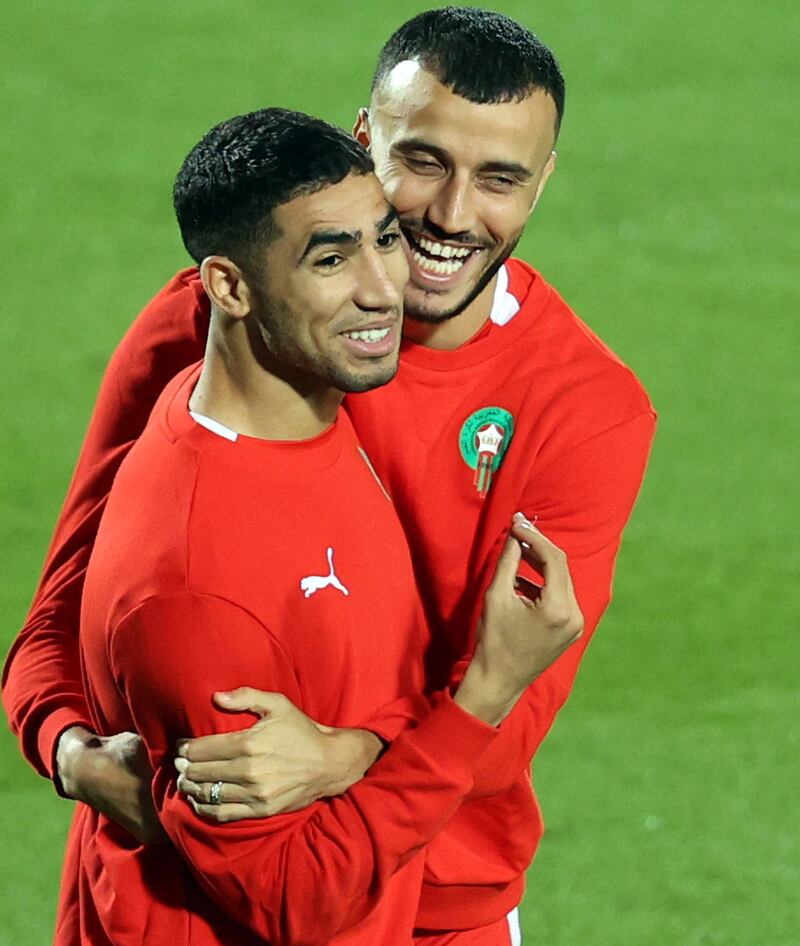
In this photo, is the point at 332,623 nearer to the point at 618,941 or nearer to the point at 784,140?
the point at 618,941

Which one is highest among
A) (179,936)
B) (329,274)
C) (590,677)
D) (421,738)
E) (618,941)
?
(329,274)

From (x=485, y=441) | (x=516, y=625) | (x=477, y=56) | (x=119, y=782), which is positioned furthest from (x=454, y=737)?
(x=477, y=56)

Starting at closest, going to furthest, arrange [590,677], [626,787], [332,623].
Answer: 1. [332,623]
2. [626,787]
3. [590,677]

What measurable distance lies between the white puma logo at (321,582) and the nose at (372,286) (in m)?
0.30

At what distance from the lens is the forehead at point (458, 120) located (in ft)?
8.54

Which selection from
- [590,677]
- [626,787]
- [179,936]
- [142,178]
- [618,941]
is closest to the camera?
[179,936]

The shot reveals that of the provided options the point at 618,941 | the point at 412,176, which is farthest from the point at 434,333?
the point at 618,941

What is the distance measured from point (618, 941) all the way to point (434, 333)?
1732 millimetres

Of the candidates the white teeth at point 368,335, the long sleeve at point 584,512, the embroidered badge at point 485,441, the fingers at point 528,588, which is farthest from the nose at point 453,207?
the fingers at point 528,588

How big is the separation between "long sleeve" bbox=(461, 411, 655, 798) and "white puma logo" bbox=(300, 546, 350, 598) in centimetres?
39

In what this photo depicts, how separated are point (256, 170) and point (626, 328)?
378 centimetres

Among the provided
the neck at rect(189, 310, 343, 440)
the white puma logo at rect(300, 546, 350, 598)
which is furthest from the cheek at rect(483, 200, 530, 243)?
the white puma logo at rect(300, 546, 350, 598)

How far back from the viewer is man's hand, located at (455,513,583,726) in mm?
2137

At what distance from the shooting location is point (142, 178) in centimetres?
639
